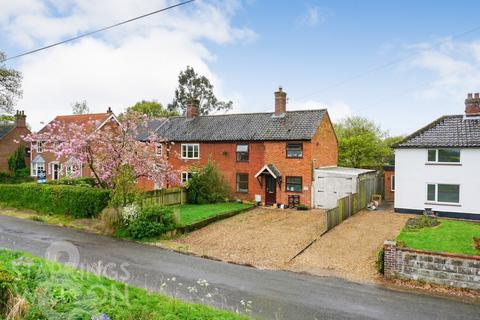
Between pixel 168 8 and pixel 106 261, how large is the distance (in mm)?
10108

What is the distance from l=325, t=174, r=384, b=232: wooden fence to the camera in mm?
20561

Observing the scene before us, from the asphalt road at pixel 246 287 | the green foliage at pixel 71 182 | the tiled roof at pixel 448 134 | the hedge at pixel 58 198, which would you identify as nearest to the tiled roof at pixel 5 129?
the green foliage at pixel 71 182

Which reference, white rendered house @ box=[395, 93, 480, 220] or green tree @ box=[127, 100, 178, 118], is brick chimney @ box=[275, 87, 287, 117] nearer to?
white rendered house @ box=[395, 93, 480, 220]

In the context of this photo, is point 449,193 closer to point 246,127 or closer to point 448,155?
point 448,155

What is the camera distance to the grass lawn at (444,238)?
13.8 m

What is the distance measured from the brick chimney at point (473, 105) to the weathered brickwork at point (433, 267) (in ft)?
52.2

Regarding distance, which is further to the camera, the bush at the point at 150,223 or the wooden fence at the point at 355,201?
the wooden fence at the point at 355,201

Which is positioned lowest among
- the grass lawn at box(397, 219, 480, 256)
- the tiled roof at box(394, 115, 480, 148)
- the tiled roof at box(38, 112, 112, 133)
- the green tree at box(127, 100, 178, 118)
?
the grass lawn at box(397, 219, 480, 256)

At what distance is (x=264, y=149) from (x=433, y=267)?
18.4 metres

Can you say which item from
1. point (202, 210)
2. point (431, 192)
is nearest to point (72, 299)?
point (202, 210)

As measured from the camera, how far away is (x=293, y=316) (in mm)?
9523

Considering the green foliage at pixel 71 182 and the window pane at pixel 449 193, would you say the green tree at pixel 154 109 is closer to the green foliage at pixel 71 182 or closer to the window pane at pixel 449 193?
the green foliage at pixel 71 182

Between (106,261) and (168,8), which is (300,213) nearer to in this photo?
(106,261)

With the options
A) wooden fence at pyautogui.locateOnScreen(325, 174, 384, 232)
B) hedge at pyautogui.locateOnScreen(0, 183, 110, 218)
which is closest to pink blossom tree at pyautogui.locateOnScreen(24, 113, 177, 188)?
hedge at pyautogui.locateOnScreen(0, 183, 110, 218)
